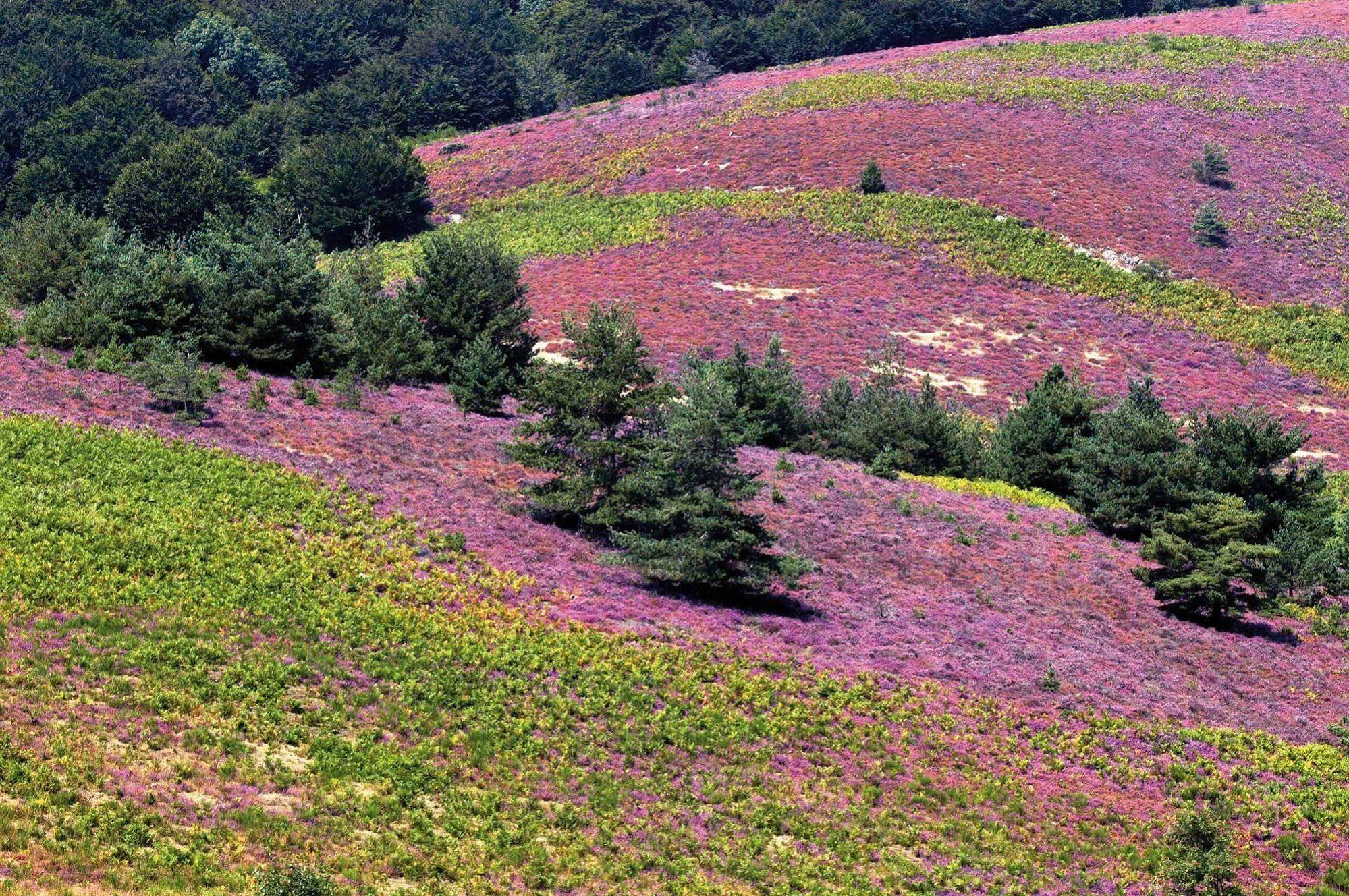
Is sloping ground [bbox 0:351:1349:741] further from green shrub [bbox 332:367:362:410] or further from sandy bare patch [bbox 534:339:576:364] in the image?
sandy bare patch [bbox 534:339:576:364]

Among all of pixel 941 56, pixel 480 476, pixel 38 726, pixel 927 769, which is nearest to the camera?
pixel 38 726

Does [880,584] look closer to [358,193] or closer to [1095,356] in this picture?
[1095,356]

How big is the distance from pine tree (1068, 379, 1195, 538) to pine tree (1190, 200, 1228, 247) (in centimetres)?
3875

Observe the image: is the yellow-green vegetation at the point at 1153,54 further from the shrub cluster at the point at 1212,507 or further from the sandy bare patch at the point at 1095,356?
the shrub cluster at the point at 1212,507

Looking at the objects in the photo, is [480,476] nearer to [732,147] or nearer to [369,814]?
[369,814]

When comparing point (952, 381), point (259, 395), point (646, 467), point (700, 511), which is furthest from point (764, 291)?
point (700, 511)

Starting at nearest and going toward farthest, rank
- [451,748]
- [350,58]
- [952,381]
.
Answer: [451,748]
[952,381]
[350,58]

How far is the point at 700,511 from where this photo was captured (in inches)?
1124

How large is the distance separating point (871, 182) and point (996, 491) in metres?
39.7

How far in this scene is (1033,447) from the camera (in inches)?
1811

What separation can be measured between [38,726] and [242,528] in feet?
29.6

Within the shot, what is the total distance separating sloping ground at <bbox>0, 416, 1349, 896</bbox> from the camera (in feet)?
59.8

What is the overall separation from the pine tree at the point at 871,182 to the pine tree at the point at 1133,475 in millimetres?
40343

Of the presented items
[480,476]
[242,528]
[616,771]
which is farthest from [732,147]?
[616,771]
